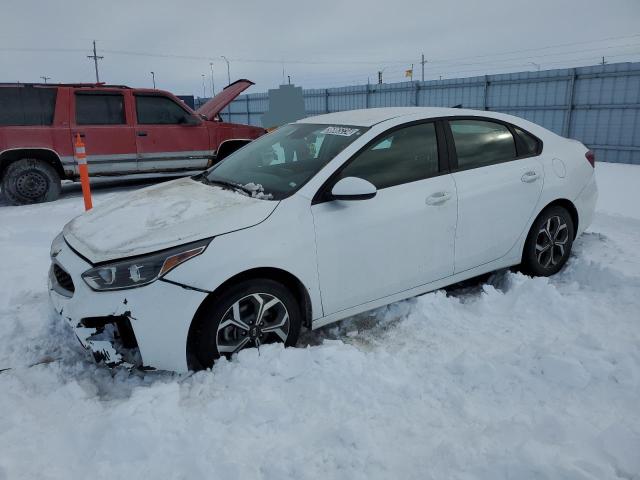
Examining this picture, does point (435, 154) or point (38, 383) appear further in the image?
point (435, 154)

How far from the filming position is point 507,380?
271 centimetres

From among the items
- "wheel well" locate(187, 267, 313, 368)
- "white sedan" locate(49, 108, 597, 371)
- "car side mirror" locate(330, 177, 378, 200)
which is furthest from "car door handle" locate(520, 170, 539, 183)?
"wheel well" locate(187, 267, 313, 368)

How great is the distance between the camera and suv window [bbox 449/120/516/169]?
379cm

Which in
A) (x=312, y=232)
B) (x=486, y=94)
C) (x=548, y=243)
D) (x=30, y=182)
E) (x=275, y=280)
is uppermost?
(x=486, y=94)

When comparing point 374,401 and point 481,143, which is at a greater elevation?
point 481,143

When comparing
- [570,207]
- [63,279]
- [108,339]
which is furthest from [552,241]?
[63,279]

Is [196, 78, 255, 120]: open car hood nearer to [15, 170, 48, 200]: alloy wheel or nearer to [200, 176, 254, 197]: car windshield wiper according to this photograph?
[15, 170, 48, 200]: alloy wheel

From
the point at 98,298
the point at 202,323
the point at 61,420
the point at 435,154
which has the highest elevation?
the point at 435,154

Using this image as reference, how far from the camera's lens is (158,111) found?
8703mm

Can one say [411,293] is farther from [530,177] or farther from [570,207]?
[570,207]

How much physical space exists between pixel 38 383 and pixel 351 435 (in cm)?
191

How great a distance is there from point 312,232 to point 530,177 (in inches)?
83.2

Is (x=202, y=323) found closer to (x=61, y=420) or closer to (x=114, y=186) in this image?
(x=61, y=420)

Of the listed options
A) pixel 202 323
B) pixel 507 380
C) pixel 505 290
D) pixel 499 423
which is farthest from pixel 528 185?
pixel 202 323
